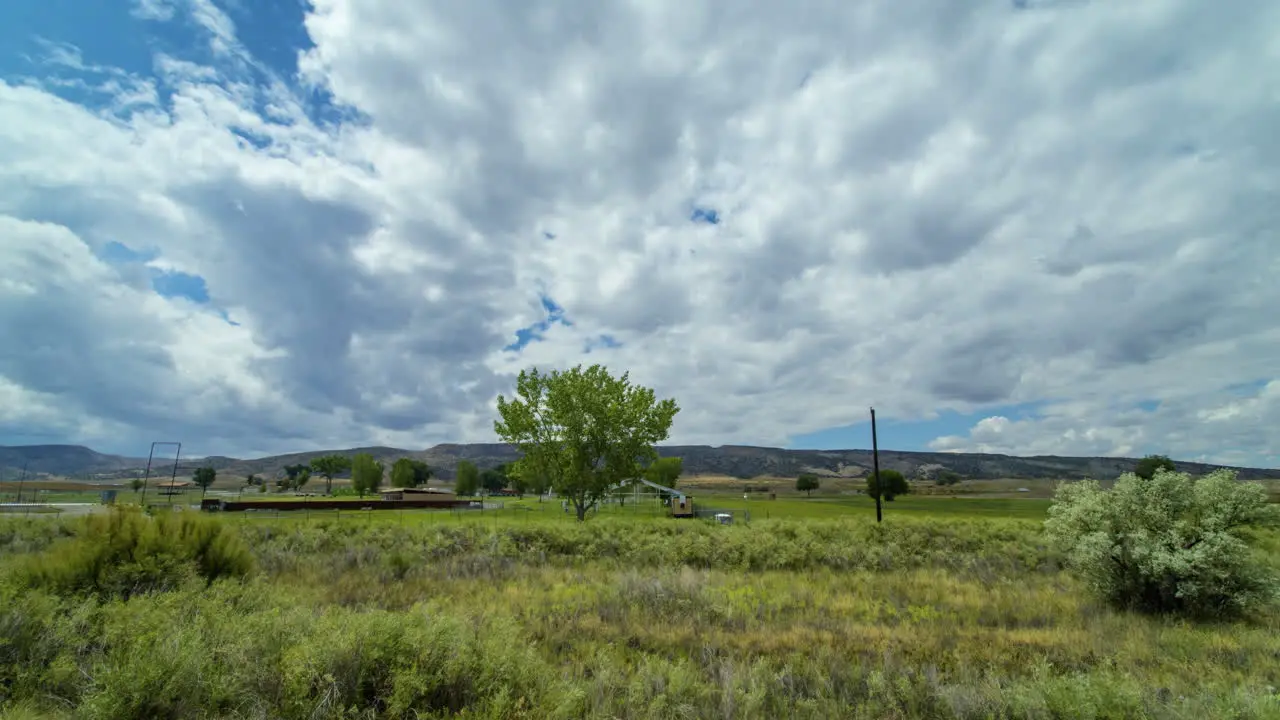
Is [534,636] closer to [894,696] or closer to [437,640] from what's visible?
[437,640]

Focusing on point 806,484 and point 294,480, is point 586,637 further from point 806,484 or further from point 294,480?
point 294,480

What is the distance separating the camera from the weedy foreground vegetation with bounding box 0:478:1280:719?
19.1ft

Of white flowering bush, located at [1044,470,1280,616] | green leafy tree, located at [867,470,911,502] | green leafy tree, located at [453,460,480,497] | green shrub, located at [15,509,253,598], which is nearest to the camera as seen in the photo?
green shrub, located at [15,509,253,598]

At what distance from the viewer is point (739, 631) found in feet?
32.9

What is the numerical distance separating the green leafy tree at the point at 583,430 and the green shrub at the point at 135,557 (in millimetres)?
29700

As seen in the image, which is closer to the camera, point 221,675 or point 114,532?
point 221,675

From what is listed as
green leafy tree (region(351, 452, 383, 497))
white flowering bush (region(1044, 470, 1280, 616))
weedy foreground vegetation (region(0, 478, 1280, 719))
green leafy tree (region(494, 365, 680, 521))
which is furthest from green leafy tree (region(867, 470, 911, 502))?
white flowering bush (region(1044, 470, 1280, 616))

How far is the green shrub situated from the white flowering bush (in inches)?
728

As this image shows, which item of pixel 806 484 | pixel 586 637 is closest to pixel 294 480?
pixel 806 484

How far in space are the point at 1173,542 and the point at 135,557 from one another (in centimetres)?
2061

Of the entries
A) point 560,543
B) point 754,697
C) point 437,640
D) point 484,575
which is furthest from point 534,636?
point 560,543

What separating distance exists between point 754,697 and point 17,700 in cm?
770

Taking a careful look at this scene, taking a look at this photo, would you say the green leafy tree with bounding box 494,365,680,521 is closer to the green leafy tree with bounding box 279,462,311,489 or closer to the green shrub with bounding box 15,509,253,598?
the green shrub with bounding box 15,509,253,598

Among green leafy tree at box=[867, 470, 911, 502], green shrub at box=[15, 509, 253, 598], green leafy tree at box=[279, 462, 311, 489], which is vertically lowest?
green leafy tree at box=[279, 462, 311, 489]
